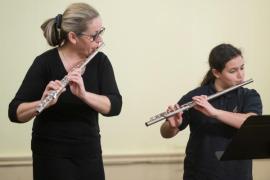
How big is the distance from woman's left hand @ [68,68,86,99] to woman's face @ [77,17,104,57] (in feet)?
0.43

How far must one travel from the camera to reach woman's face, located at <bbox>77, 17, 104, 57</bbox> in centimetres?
133

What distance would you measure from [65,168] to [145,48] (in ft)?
3.80

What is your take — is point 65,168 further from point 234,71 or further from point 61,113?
point 234,71

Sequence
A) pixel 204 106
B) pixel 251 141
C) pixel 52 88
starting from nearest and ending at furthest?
1. pixel 52 88
2. pixel 251 141
3. pixel 204 106

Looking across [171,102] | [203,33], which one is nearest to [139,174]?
[171,102]

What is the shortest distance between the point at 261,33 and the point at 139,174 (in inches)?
47.4

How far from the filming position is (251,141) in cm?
131

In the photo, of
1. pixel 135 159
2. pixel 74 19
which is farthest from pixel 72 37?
pixel 135 159

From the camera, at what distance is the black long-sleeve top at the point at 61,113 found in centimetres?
129

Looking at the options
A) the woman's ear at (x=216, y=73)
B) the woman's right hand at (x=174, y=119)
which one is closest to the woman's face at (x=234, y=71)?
the woman's ear at (x=216, y=73)

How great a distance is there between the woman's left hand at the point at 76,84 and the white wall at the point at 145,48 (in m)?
0.95

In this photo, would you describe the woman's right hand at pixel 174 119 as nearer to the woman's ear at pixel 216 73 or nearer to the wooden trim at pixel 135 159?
the woman's ear at pixel 216 73

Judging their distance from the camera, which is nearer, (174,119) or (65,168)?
(65,168)

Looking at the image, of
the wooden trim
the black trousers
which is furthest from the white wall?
the black trousers
